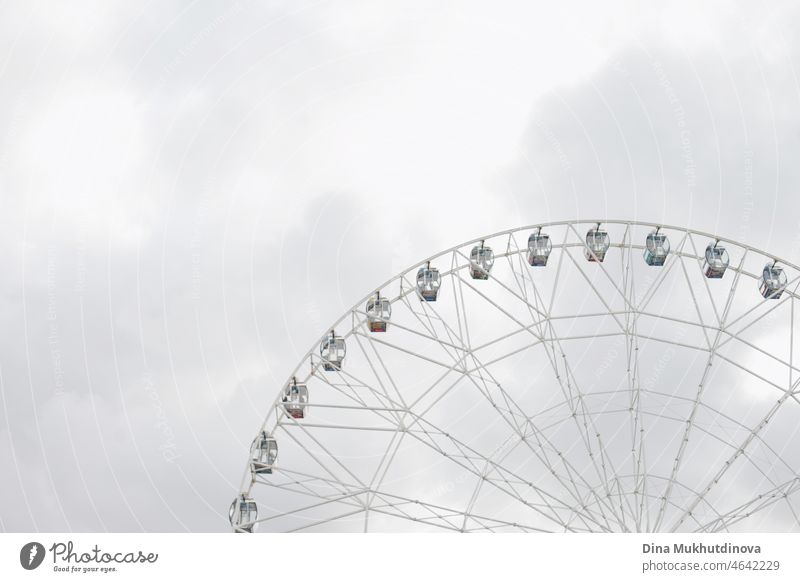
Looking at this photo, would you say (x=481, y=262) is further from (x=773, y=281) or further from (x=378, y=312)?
(x=773, y=281)

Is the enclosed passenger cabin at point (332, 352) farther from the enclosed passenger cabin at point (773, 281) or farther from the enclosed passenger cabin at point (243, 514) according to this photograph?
the enclosed passenger cabin at point (773, 281)

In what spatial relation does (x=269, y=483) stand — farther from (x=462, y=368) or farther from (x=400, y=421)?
(x=462, y=368)

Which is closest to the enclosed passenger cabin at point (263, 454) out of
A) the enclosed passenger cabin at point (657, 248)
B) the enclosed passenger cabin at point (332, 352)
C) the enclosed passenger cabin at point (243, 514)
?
the enclosed passenger cabin at point (243, 514)

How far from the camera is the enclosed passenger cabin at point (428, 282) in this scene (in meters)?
37.2

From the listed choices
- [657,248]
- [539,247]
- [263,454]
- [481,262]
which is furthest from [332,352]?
[657,248]

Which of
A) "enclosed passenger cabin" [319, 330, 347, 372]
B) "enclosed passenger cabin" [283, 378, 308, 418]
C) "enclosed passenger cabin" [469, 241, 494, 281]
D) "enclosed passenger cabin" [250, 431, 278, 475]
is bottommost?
"enclosed passenger cabin" [250, 431, 278, 475]

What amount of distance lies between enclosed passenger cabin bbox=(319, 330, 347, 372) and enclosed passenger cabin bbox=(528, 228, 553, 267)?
23.4ft

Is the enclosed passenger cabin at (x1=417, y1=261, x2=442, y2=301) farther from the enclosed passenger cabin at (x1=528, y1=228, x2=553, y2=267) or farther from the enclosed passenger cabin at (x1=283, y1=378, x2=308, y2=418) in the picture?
the enclosed passenger cabin at (x1=283, y1=378, x2=308, y2=418)

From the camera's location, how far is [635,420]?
36969 mm

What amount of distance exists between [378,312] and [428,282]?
192cm

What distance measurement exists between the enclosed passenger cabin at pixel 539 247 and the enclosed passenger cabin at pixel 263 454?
10.7 metres

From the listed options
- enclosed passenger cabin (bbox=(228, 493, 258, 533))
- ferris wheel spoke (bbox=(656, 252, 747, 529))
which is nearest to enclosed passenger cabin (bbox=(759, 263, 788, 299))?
ferris wheel spoke (bbox=(656, 252, 747, 529))

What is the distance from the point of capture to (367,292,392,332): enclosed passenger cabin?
3716 centimetres
